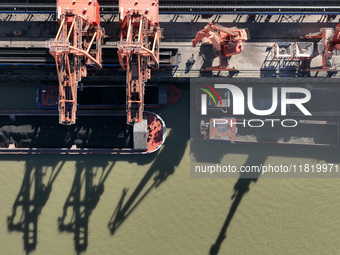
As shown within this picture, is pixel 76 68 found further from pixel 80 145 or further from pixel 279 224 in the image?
pixel 279 224

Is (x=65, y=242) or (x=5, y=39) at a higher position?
(x=5, y=39)

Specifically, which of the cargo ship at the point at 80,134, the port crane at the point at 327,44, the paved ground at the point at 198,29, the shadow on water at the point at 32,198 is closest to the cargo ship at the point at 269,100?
the paved ground at the point at 198,29

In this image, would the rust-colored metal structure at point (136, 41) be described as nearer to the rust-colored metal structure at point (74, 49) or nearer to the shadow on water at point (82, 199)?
the rust-colored metal structure at point (74, 49)

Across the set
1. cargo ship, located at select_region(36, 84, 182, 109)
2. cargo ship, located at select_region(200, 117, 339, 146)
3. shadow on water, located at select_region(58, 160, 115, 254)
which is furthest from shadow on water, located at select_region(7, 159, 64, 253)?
cargo ship, located at select_region(200, 117, 339, 146)

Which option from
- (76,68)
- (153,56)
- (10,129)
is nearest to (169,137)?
(153,56)

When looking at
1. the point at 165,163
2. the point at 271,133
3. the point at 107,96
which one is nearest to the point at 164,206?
the point at 165,163

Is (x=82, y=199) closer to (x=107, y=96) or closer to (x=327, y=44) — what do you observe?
(x=107, y=96)
